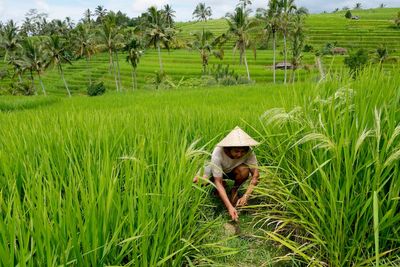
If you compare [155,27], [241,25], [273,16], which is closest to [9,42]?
[155,27]

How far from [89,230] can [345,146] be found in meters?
1.57

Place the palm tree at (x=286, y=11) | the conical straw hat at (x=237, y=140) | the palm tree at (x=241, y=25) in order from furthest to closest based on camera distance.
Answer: the palm tree at (x=241, y=25), the palm tree at (x=286, y=11), the conical straw hat at (x=237, y=140)

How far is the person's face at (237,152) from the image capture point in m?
3.11

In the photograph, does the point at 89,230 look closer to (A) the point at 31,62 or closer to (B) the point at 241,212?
(B) the point at 241,212

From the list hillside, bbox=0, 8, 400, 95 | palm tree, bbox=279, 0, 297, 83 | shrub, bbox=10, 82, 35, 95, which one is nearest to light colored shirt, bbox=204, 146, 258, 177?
palm tree, bbox=279, 0, 297, 83

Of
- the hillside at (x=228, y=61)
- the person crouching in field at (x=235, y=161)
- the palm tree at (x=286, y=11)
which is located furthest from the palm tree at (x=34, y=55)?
the person crouching in field at (x=235, y=161)

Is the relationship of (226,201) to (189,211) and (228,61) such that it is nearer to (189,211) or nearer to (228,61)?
(189,211)

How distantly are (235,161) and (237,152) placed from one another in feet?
0.55

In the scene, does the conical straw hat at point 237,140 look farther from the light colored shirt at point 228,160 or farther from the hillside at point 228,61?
the hillside at point 228,61

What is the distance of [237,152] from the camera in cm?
313

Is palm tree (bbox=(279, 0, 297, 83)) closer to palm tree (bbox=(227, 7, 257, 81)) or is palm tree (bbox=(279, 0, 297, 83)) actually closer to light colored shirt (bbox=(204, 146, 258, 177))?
palm tree (bbox=(227, 7, 257, 81))

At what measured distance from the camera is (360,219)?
217 cm

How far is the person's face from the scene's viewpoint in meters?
3.11

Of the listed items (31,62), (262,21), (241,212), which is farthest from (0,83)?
(241,212)
